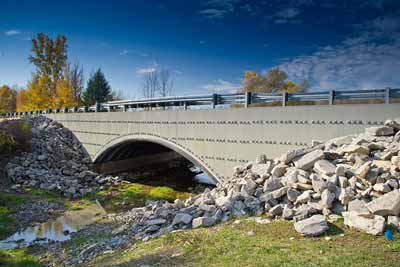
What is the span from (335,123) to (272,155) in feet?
6.46

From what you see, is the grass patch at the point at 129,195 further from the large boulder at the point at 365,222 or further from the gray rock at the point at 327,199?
the large boulder at the point at 365,222

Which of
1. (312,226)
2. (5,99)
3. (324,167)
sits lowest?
(312,226)

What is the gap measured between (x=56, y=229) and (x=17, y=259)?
98.3 inches

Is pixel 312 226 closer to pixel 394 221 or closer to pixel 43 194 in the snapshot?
pixel 394 221

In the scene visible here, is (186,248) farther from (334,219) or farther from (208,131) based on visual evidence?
(208,131)

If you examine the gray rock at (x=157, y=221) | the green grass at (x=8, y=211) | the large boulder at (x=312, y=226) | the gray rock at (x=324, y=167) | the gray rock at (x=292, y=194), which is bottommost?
the green grass at (x=8, y=211)

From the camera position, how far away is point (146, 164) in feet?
61.1

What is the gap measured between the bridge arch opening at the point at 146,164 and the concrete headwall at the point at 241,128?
1282 millimetres

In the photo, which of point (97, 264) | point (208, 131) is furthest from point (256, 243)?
point (208, 131)

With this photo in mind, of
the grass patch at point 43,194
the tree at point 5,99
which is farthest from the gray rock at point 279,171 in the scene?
the tree at point 5,99

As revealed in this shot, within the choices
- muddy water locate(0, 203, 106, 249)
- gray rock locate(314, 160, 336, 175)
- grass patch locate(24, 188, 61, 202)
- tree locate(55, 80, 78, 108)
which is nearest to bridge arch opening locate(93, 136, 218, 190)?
grass patch locate(24, 188, 61, 202)

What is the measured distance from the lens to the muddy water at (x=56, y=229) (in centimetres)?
752

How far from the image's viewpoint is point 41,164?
1439cm

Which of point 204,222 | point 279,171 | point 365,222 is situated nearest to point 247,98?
point 279,171
